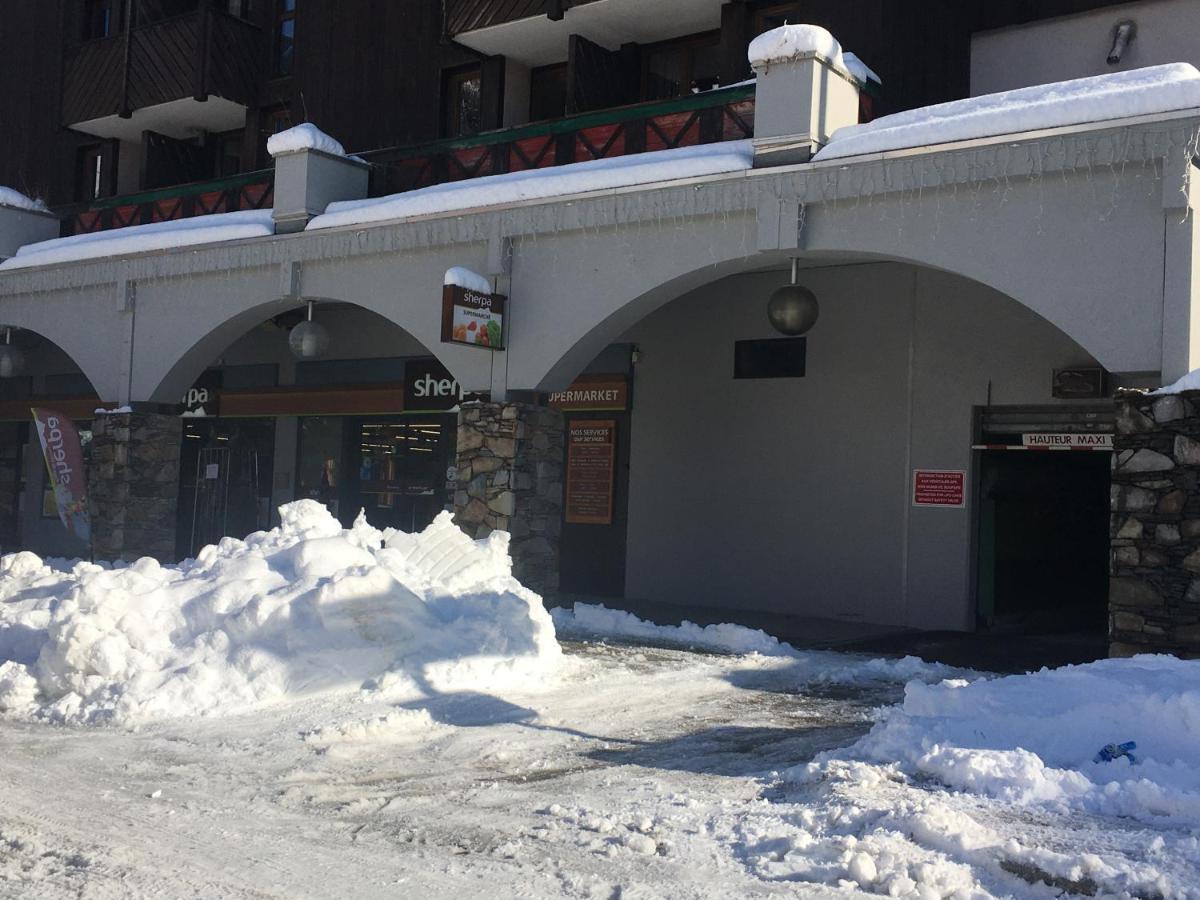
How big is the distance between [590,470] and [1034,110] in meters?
7.98

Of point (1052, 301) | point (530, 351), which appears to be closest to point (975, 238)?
point (1052, 301)

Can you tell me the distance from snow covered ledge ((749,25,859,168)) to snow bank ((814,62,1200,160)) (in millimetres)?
240

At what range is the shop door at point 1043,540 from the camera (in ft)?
44.5

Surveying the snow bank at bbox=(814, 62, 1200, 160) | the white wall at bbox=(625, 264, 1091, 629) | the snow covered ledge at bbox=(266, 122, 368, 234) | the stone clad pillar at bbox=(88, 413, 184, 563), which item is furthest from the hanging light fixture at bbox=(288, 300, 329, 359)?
the snow bank at bbox=(814, 62, 1200, 160)

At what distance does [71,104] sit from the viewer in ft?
69.1

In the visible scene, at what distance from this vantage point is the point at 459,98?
Answer: 17.5m

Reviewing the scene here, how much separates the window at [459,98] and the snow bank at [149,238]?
302 centimetres

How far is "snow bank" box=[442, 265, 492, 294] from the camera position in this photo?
12.5 m

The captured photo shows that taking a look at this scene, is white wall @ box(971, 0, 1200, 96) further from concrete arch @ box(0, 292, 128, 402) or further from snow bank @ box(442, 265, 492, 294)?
concrete arch @ box(0, 292, 128, 402)

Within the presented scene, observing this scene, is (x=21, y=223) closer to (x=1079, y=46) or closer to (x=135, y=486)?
(x=135, y=486)

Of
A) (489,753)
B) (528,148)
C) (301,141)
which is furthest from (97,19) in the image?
(489,753)

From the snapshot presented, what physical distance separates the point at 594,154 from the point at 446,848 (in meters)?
9.87

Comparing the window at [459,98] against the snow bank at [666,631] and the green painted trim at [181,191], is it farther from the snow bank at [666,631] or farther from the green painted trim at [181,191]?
the snow bank at [666,631]

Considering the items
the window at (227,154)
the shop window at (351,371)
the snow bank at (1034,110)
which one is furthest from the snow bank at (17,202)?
the snow bank at (1034,110)
